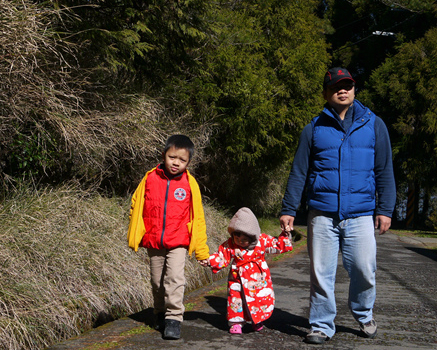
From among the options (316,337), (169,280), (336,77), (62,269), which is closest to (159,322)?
(169,280)

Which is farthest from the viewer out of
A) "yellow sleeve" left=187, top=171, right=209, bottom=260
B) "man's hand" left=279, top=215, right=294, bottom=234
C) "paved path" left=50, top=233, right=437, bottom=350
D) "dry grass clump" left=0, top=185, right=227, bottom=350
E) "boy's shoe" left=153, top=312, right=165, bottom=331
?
"boy's shoe" left=153, top=312, right=165, bottom=331

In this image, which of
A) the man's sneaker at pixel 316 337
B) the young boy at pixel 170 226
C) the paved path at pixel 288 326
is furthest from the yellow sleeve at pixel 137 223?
the man's sneaker at pixel 316 337

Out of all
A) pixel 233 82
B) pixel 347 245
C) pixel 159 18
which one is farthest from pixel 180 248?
pixel 233 82

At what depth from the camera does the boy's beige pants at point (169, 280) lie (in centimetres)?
459

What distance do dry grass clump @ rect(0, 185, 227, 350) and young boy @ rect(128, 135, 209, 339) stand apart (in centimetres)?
62

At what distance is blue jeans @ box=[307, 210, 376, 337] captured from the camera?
443 cm

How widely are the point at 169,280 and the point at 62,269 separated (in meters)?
1.02

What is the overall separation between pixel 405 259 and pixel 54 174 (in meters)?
7.47

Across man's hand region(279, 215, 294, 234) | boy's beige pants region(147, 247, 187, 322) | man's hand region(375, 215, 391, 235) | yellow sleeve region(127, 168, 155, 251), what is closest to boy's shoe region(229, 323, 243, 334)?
boy's beige pants region(147, 247, 187, 322)

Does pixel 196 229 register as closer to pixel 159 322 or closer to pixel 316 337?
pixel 159 322

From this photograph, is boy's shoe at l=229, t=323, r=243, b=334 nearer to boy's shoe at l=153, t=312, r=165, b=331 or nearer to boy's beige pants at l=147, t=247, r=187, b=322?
boy's beige pants at l=147, t=247, r=187, b=322

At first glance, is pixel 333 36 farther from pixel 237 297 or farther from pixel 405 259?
pixel 237 297

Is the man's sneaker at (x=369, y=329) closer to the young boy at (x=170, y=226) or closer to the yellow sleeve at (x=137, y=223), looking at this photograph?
the young boy at (x=170, y=226)

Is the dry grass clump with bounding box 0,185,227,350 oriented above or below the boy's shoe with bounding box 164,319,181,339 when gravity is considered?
above
